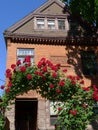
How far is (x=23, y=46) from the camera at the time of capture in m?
21.2

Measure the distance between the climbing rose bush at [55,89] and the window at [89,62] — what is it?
7.65 m

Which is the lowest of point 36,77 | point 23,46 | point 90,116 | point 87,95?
point 90,116

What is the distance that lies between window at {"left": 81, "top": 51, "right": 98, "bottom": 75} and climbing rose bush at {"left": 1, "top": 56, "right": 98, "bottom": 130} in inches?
301

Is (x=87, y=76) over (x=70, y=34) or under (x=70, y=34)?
under

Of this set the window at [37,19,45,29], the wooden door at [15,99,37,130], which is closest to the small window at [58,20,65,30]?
the window at [37,19,45,29]

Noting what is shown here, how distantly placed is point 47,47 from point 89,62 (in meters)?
3.32

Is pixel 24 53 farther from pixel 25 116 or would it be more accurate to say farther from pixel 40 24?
pixel 25 116

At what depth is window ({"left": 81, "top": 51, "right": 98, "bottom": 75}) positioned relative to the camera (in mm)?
21547

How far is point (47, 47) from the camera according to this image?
21.5m

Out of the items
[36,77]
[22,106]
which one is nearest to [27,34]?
[22,106]

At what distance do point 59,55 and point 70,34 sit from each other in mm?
2122

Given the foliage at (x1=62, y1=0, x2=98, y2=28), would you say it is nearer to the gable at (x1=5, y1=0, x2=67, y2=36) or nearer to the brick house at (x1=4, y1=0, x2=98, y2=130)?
the brick house at (x1=4, y1=0, x2=98, y2=130)

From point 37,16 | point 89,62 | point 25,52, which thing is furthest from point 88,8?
point 25,52

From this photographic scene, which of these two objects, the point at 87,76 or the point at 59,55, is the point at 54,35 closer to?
the point at 59,55
